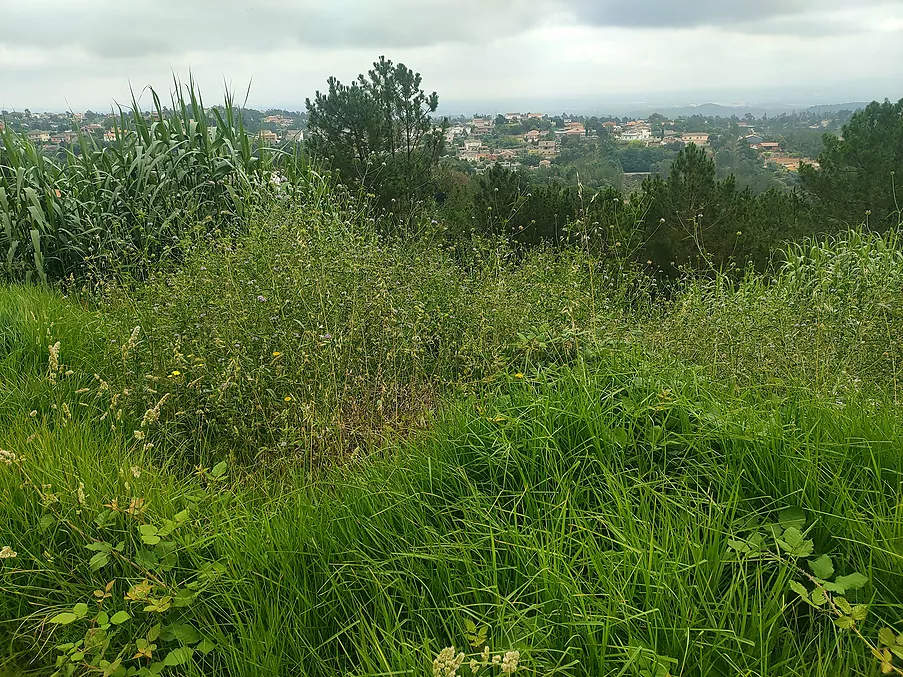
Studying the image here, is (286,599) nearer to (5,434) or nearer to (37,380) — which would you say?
(5,434)

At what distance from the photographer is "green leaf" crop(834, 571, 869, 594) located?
55.6 inches

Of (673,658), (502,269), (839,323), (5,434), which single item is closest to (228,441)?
(5,434)

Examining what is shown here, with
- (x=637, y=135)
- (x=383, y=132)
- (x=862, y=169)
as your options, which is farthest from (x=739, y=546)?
(x=637, y=135)

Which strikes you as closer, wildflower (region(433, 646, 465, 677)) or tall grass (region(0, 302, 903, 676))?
wildflower (region(433, 646, 465, 677))

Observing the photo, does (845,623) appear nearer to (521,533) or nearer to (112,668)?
(521,533)

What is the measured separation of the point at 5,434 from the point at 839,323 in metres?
3.86

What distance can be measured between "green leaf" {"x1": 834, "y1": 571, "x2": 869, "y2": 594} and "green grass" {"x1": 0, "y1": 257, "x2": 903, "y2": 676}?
64 millimetres

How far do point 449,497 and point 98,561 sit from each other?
1059 mm

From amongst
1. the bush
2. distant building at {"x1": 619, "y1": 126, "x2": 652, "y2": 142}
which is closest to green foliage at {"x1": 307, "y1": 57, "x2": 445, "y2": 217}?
the bush

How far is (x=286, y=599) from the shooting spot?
5.45ft

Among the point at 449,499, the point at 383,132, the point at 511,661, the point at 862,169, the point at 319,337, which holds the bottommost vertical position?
the point at 449,499

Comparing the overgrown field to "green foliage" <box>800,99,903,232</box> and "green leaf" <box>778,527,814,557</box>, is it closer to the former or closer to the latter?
"green leaf" <box>778,527,814,557</box>

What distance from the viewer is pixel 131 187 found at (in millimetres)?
5398

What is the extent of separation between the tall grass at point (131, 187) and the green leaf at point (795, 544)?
440cm
